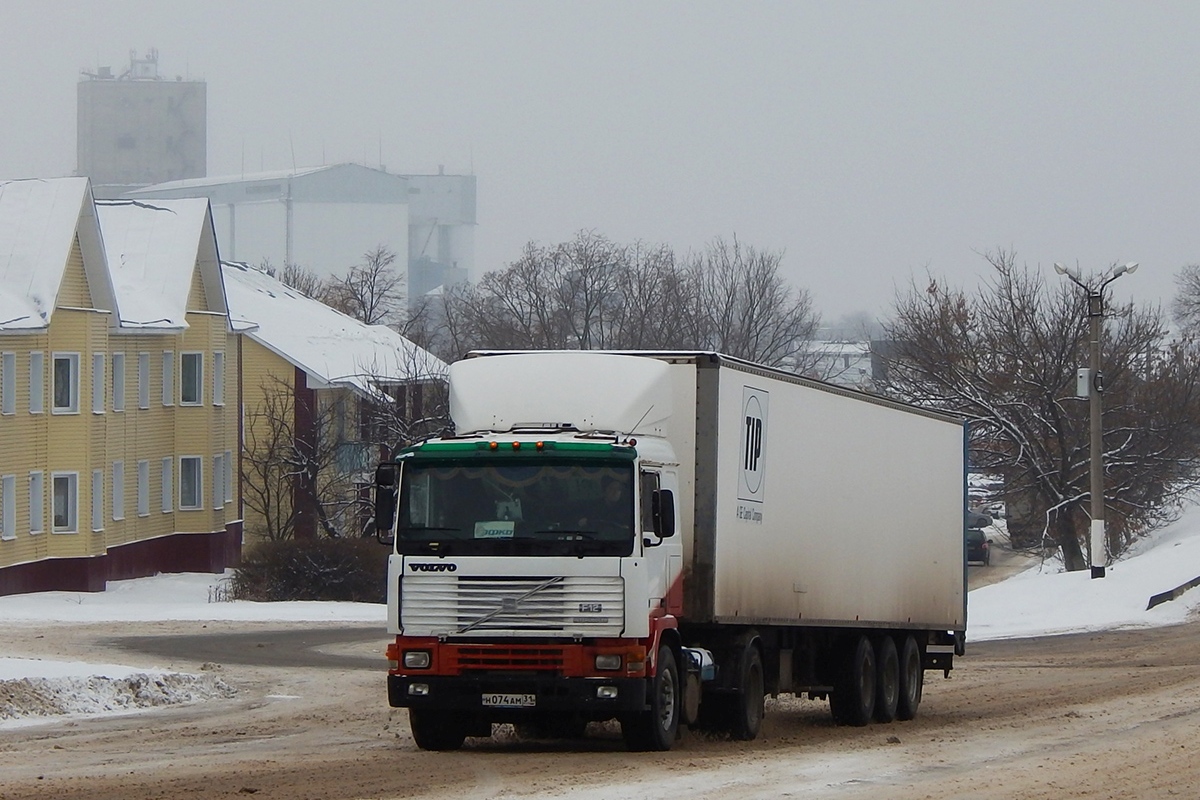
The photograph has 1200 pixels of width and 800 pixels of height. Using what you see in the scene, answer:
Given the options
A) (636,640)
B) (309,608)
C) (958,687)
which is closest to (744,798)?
(636,640)

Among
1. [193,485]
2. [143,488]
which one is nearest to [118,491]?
[143,488]

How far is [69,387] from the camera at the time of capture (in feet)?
153

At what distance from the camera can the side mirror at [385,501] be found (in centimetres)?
1403

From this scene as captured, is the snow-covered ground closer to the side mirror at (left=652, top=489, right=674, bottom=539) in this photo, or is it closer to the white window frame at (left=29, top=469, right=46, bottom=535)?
the white window frame at (left=29, top=469, right=46, bottom=535)

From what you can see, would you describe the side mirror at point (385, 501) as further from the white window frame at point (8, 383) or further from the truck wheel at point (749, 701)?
the white window frame at point (8, 383)

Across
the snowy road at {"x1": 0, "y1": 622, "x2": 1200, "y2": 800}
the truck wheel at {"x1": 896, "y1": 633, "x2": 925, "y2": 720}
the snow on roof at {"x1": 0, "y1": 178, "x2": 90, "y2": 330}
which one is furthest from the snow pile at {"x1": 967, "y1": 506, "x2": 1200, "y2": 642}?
the snow on roof at {"x1": 0, "y1": 178, "x2": 90, "y2": 330}

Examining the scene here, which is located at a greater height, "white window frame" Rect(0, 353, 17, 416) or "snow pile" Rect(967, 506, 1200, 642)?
"white window frame" Rect(0, 353, 17, 416)

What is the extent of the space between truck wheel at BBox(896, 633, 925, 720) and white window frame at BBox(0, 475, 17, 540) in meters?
29.2

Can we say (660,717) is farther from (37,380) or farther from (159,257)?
(159,257)

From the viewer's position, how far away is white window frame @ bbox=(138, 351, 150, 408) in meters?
51.9

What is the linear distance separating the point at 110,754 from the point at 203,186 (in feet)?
548

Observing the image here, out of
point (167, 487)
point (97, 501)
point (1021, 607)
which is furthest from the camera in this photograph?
point (167, 487)

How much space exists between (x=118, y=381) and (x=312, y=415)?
1235 centimetres

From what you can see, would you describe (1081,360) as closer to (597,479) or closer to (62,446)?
(62,446)
